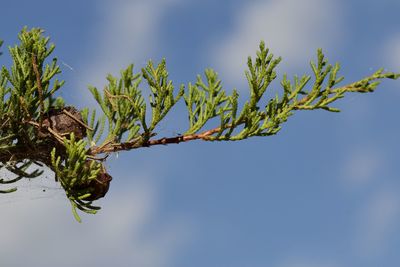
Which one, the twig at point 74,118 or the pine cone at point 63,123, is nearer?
the pine cone at point 63,123

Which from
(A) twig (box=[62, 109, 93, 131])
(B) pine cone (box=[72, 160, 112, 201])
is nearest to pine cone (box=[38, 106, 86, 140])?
(A) twig (box=[62, 109, 93, 131])

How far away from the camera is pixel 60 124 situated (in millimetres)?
6844

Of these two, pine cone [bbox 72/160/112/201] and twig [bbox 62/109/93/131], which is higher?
twig [bbox 62/109/93/131]

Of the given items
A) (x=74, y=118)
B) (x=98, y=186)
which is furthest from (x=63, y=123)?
(x=98, y=186)

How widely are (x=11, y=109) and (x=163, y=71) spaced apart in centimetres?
144

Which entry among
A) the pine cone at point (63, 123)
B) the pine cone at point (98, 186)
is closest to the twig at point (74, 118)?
the pine cone at point (63, 123)

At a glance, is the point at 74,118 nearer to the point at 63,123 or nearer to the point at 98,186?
the point at 63,123

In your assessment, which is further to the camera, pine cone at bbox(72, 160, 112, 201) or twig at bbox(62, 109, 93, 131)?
twig at bbox(62, 109, 93, 131)

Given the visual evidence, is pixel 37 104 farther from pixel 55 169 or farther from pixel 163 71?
pixel 163 71

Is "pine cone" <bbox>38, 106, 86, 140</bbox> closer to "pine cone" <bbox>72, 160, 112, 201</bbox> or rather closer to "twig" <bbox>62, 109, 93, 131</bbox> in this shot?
"twig" <bbox>62, 109, 93, 131</bbox>

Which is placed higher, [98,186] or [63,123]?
[63,123]

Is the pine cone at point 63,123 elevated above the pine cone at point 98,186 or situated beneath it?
elevated above

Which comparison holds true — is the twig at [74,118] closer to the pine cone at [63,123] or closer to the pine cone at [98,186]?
the pine cone at [63,123]

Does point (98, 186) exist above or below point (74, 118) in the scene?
below
